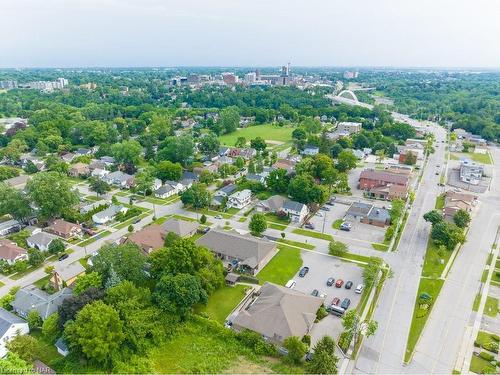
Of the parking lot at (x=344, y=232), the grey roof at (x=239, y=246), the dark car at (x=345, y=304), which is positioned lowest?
the parking lot at (x=344, y=232)

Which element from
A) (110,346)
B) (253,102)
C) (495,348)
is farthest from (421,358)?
(253,102)

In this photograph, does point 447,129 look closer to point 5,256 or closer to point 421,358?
point 421,358

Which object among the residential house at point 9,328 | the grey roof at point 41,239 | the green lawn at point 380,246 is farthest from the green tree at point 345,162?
the residential house at point 9,328

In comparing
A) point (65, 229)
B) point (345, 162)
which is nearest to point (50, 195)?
point (65, 229)

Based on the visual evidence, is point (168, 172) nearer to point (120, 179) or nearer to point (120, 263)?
point (120, 179)

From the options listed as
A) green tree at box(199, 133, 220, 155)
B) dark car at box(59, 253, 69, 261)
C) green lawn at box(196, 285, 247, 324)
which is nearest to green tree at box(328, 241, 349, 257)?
green lawn at box(196, 285, 247, 324)

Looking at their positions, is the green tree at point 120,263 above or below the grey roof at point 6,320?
above

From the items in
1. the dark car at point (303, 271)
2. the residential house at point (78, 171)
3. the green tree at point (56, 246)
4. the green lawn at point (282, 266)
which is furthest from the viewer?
the residential house at point (78, 171)

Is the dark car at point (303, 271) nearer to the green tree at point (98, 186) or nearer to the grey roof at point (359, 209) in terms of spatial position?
the grey roof at point (359, 209)
